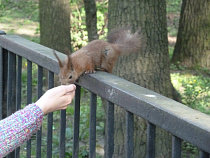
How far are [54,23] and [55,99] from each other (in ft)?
20.8

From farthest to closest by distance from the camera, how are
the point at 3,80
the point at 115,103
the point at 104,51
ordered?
the point at 104,51, the point at 3,80, the point at 115,103

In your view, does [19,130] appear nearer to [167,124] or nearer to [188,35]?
[167,124]

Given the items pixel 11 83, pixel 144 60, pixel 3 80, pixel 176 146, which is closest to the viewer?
pixel 176 146

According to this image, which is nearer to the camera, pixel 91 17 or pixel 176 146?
pixel 176 146

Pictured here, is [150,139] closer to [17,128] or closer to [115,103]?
[115,103]

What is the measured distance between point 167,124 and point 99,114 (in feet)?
16.8

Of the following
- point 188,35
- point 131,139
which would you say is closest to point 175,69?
point 188,35

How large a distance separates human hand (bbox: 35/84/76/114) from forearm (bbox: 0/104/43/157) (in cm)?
6

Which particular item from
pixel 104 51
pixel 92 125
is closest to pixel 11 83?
pixel 92 125

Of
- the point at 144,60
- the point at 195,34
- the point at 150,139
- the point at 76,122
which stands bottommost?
the point at 195,34

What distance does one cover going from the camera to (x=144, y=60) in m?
4.61

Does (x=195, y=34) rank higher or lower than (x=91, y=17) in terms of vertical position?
lower

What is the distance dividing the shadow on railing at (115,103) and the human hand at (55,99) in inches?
4.8

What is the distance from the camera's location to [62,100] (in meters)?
1.78
